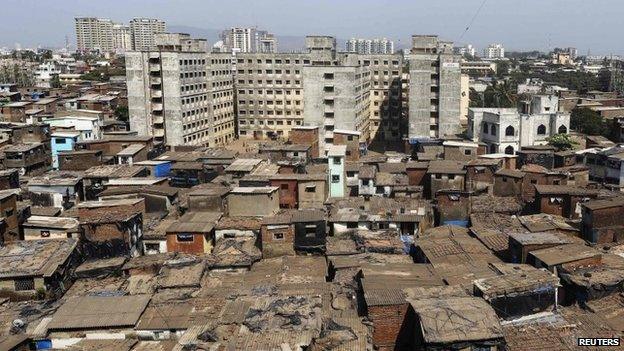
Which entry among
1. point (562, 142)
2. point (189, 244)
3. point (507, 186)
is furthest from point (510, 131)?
point (189, 244)

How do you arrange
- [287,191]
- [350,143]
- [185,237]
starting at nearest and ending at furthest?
[185,237], [287,191], [350,143]

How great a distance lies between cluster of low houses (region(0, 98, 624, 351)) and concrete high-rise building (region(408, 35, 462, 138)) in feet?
48.7

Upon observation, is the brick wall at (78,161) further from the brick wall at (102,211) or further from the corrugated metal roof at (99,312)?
the corrugated metal roof at (99,312)

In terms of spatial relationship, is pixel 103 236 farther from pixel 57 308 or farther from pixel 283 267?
pixel 283 267

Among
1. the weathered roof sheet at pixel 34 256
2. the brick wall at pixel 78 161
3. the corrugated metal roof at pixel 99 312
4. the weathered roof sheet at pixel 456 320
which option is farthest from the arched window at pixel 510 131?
the corrugated metal roof at pixel 99 312

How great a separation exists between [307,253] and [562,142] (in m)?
29.4

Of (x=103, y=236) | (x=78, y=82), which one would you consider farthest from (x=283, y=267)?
(x=78, y=82)

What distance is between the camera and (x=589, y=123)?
55344mm

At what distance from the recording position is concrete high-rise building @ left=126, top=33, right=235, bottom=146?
5462 centimetres

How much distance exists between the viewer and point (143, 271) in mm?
22000

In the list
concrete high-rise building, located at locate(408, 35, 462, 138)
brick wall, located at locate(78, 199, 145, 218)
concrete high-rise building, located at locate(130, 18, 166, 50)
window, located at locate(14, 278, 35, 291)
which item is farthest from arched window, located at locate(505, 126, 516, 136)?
concrete high-rise building, located at locate(130, 18, 166, 50)

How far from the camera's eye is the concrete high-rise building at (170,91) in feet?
179

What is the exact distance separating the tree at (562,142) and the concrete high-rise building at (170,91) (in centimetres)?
3345

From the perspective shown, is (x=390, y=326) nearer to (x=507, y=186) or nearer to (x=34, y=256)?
(x=34, y=256)
